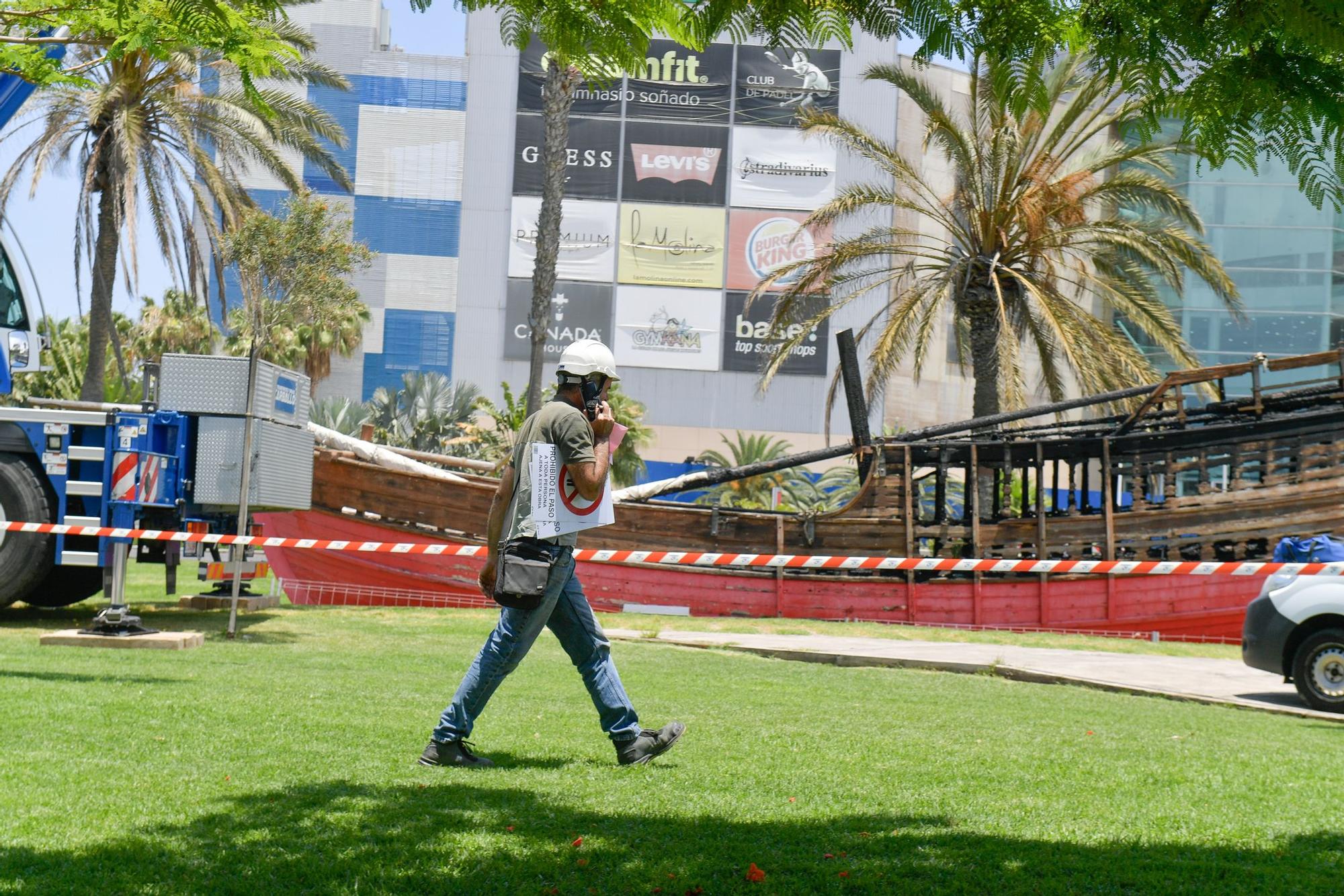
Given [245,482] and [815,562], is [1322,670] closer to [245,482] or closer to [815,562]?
[815,562]

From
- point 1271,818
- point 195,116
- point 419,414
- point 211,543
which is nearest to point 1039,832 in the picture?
point 1271,818

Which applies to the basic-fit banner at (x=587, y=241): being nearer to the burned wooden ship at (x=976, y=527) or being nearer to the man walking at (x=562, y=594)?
the burned wooden ship at (x=976, y=527)

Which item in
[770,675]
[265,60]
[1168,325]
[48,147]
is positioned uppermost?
[48,147]

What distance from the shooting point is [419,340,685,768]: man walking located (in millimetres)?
5531

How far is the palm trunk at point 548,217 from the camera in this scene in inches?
830

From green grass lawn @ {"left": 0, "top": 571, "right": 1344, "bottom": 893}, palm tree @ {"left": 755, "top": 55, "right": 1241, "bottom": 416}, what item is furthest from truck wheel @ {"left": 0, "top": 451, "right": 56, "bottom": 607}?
palm tree @ {"left": 755, "top": 55, "right": 1241, "bottom": 416}

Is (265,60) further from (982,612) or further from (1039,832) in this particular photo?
(982,612)

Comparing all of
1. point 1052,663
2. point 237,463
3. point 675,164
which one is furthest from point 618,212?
point 1052,663

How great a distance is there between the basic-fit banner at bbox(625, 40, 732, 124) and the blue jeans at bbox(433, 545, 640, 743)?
50713 millimetres

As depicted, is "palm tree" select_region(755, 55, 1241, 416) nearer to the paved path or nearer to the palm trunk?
the palm trunk

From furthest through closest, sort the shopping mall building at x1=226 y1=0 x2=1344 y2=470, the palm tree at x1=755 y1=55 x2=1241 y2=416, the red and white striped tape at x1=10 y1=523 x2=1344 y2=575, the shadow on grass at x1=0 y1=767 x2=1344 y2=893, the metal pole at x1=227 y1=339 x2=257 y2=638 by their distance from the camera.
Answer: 1. the shopping mall building at x1=226 y1=0 x2=1344 y2=470
2. the palm tree at x1=755 y1=55 x2=1241 y2=416
3. the metal pole at x1=227 y1=339 x2=257 y2=638
4. the red and white striped tape at x1=10 y1=523 x2=1344 y2=575
5. the shadow on grass at x1=0 y1=767 x2=1344 y2=893

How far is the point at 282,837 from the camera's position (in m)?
4.21

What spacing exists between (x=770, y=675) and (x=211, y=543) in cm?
514

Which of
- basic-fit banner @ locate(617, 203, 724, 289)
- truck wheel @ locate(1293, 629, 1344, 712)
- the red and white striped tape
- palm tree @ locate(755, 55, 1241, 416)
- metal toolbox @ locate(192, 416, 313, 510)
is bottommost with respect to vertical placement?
truck wheel @ locate(1293, 629, 1344, 712)
